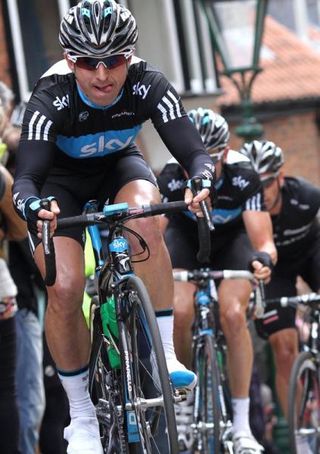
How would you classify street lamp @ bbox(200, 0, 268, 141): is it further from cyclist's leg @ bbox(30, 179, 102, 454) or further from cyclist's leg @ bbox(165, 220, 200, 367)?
cyclist's leg @ bbox(30, 179, 102, 454)

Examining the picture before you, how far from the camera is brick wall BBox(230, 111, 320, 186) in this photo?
3306cm

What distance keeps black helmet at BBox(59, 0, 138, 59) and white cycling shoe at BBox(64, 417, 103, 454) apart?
188cm

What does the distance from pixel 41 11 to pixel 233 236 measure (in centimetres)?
946

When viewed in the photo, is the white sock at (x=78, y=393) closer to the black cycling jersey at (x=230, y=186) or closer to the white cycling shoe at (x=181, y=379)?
the white cycling shoe at (x=181, y=379)

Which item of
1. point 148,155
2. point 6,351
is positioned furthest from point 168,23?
point 6,351

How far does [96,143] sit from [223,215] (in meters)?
2.75

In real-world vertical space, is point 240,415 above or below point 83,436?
below

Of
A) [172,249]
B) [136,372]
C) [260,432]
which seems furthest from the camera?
[260,432]

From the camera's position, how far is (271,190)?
11.1m

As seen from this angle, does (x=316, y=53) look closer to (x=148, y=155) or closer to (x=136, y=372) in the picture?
(x=148, y=155)

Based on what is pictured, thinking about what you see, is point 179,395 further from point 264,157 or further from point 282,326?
point 282,326

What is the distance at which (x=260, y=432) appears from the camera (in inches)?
481

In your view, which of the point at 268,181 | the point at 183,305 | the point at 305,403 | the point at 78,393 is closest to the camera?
the point at 78,393

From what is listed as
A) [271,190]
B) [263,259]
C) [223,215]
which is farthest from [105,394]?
[271,190]
